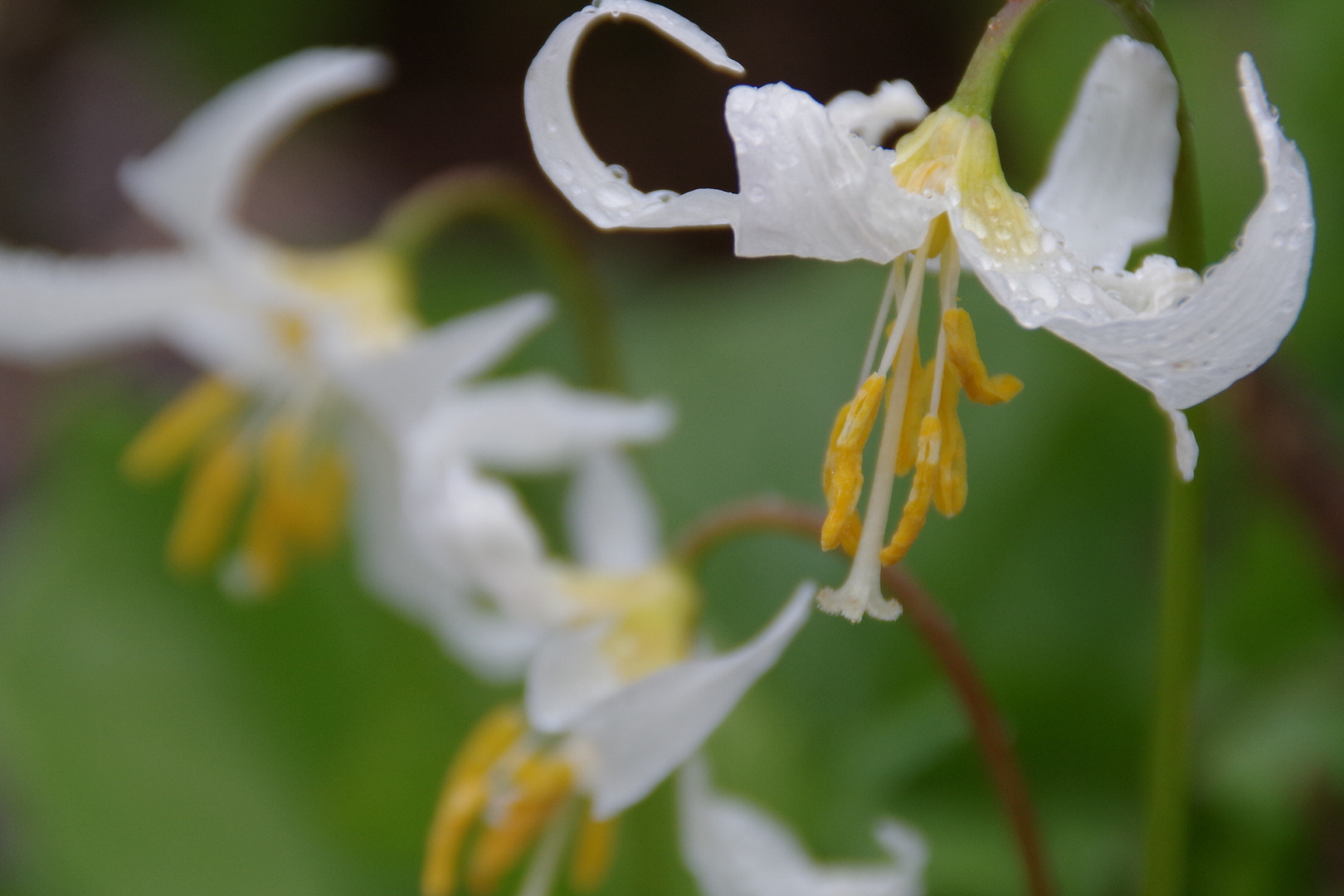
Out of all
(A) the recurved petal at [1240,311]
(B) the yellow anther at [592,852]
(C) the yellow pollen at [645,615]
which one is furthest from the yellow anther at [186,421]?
(A) the recurved petal at [1240,311]

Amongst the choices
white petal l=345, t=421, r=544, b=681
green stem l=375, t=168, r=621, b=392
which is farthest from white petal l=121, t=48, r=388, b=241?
white petal l=345, t=421, r=544, b=681

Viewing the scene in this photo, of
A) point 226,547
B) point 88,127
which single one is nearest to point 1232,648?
point 226,547

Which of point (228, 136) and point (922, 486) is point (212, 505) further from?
point (922, 486)

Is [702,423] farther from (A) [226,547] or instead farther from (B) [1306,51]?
(B) [1306,51]

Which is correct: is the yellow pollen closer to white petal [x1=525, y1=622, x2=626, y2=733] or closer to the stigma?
white petal [x1=525, y1=622, x2=626, y2=733]

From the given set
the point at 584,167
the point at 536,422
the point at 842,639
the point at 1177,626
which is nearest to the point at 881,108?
the point at 584,167

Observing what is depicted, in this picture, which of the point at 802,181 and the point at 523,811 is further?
the point at 523,811
